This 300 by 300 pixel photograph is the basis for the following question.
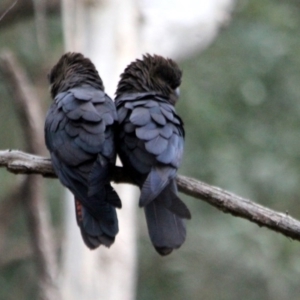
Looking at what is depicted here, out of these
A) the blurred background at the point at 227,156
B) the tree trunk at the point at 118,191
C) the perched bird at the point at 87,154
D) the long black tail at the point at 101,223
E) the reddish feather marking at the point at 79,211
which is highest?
the perched bird at the point at 87,154

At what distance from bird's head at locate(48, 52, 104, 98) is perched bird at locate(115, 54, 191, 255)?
0.28 meters

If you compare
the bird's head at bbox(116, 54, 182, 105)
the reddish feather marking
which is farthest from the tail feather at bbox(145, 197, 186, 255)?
the bird's head at bbox(116, 54, 182, 105)

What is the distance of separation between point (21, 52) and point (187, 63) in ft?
6.08

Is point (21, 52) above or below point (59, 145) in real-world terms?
below

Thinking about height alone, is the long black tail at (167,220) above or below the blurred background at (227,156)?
above

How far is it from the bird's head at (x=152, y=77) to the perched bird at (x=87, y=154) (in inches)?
11.8

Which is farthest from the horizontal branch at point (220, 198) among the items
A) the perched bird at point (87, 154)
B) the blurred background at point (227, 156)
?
the blurred background at point (227, 156)

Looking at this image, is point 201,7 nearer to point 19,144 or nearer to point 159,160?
point 19,144

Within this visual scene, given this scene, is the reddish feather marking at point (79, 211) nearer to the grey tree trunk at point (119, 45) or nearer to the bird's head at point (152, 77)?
the bird's head at point (152, 77)

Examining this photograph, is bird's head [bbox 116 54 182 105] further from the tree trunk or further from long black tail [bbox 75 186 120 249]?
the tree trunk

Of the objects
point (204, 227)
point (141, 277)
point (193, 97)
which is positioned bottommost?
point (141, 277)

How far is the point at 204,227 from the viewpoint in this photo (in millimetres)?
8992

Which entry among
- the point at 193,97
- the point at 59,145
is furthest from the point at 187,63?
the point at 59,145

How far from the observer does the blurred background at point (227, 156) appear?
8.62 meters
